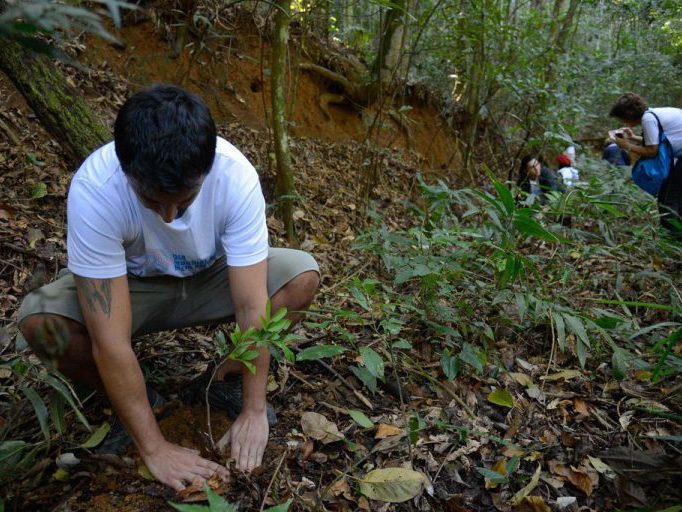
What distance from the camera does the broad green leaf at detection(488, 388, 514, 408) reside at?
7.68ft

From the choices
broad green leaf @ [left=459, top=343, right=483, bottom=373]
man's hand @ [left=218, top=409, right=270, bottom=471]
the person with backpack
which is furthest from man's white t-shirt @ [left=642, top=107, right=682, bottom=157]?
man's hand @ [left=218, top=409, right=270, bottom=471]

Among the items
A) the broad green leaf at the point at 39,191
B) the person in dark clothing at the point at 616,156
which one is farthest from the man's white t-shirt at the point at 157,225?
the person in dark clothing at the point at 616,156

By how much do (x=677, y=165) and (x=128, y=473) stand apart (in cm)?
432

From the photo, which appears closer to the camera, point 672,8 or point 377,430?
point 377,430

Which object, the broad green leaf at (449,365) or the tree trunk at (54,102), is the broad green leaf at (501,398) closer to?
the broad green leaf at (449,365)

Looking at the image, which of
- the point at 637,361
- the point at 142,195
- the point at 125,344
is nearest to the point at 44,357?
the point at 125,344

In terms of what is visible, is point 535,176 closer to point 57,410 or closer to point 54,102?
point 54,102

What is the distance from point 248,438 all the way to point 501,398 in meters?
1.10

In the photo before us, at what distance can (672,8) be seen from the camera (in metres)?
7.78

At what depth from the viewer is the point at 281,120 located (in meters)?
3.67

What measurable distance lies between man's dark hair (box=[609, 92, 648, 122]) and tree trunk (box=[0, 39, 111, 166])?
4.01m

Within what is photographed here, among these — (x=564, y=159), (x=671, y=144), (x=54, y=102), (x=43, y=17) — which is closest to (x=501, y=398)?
(x=43, y=17)

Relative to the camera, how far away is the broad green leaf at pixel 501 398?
7.68 ft

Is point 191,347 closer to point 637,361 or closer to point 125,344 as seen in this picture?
point 125,344
